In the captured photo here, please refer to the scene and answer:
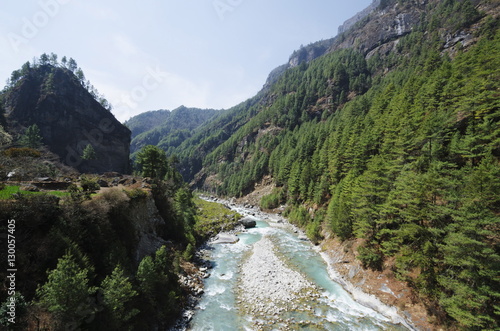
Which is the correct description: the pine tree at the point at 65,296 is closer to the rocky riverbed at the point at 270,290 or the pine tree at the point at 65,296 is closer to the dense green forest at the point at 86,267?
the dense green forest at the point at 86,267

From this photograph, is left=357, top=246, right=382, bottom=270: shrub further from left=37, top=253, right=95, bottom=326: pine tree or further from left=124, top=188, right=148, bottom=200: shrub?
left=124, top=188, right=148, bottom=200: shrub

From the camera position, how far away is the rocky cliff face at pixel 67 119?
9731cm

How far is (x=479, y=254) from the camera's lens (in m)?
16.6

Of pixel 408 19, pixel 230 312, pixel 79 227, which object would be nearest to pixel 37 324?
pixel 79 227

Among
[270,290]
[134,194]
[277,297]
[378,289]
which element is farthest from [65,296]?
[378,289]

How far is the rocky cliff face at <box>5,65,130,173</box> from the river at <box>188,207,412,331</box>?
327 feet

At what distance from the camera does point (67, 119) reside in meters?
104

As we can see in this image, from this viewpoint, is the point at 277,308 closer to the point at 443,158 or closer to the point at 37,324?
the point at 37,324

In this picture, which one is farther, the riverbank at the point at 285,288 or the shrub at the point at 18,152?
the shrub at the point at 18,152

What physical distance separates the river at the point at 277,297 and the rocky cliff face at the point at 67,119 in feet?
327

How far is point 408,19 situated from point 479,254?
221084 mm

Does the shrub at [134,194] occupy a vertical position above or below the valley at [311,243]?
above

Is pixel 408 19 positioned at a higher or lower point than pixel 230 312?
higher

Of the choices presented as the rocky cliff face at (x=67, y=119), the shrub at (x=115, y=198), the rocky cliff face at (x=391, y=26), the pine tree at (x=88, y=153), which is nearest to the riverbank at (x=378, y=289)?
the shrub at (x=115, y=198)
